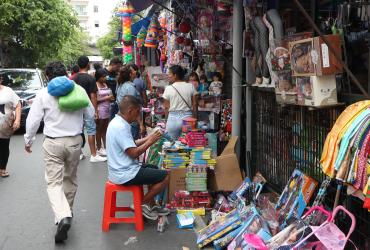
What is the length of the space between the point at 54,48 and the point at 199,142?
16.9 meters

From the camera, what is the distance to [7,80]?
14.0 meters

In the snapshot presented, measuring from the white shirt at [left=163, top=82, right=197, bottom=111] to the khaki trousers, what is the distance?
2068 millimetres

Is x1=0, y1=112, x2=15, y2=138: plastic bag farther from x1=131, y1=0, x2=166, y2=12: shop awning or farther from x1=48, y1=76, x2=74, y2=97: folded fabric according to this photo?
x1=48, y1=76, x2=74, y2=97: folded fabric

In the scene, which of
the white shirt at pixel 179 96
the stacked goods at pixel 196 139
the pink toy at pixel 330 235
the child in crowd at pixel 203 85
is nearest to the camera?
the pink toy at pixel 330 235

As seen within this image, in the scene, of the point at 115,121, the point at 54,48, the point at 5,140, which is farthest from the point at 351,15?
the point at 54,48

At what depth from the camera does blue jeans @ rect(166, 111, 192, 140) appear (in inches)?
278

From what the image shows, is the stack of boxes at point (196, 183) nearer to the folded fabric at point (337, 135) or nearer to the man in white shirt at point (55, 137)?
the man in white shirt at point (55, 137)

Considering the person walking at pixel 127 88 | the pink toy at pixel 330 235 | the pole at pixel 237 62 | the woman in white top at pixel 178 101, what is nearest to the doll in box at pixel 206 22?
the woman in white top at pixel 178 101

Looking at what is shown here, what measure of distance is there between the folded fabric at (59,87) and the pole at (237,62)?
2.24m

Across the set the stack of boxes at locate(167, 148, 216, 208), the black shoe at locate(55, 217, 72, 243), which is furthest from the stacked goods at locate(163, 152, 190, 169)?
the black shoe at locate(55, 217, 72, 243)

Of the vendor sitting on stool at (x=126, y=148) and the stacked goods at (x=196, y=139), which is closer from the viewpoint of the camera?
the vendor sitting on stool at (x=126, y=148)

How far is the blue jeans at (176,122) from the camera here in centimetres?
707

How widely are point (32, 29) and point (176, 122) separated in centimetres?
1459

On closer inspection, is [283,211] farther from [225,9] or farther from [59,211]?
[225,9]
